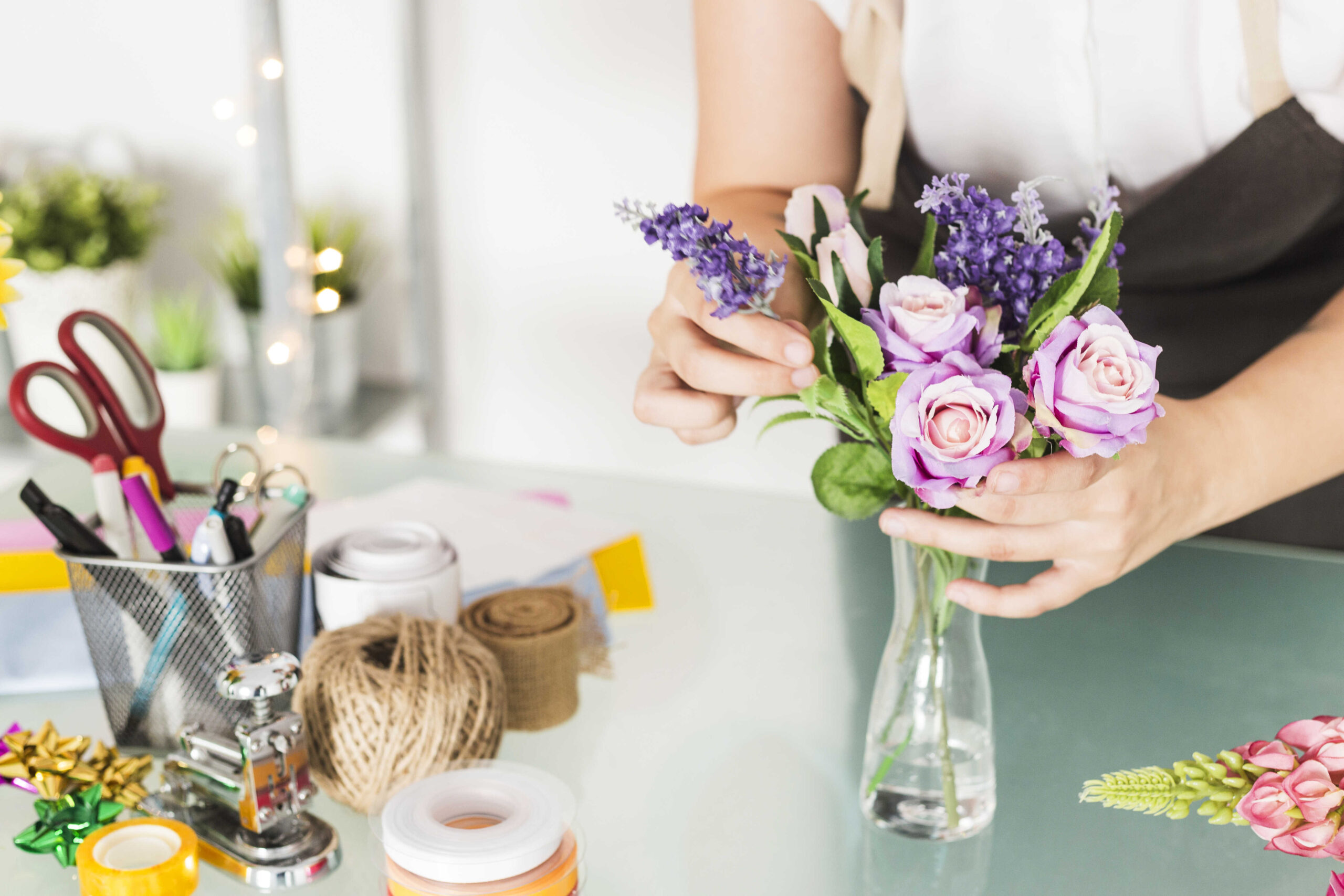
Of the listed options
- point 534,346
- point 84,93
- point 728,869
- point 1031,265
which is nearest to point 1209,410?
point 1031,265

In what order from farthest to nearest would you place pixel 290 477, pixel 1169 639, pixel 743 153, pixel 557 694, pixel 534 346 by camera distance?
1. pixel 534 346
2. pixel 290 477
3. pixel 743 153
4. pixel 1169 639
5. pixel 557 694

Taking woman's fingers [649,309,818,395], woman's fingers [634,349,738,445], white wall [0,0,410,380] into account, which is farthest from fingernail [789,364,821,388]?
white wall [0,0,410,380]

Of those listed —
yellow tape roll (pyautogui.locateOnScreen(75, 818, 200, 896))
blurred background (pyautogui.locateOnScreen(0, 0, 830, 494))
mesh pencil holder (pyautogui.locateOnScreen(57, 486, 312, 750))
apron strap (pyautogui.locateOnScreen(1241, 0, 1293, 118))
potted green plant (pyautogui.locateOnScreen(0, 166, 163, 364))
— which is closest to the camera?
yellow tape roll (pyautogui.locateOnScreen(75, 818, 200, 896))

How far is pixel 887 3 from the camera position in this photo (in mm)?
881

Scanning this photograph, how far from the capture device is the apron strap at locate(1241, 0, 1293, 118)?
0.82 metres

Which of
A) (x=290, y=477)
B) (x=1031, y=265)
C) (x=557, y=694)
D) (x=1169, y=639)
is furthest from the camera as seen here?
(x=290, y=477)

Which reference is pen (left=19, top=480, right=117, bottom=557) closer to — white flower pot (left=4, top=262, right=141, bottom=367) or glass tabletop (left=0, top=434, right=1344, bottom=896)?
glass tabletop (left=0, top=434, right=1344, bottom=896)

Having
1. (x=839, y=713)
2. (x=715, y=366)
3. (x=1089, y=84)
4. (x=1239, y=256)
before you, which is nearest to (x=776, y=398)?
(x=715, y=366)

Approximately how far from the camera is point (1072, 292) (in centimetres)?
49

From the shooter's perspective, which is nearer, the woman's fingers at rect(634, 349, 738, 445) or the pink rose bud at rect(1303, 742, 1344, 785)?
the pink rose bud at rect(1303, 742, 1344, 785)

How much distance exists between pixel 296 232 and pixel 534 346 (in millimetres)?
556

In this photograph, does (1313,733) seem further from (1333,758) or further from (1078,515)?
(1078,515)

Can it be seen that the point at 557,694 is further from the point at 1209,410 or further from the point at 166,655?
the point at 1209,410

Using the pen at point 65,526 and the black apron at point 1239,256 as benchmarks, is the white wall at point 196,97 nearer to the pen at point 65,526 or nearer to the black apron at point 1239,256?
the black apron at point 1239,256
